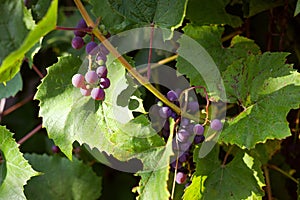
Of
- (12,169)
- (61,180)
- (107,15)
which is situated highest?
(107,15)

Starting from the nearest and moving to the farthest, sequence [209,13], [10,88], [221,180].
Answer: [221,180]
[209,13]
[10,88]

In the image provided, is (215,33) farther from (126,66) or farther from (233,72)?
(126,66)

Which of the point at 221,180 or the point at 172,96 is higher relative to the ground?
the point at 172,96

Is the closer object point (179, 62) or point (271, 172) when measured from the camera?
point (179, 62)

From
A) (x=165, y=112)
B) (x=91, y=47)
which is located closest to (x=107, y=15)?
(x=91, y=47)

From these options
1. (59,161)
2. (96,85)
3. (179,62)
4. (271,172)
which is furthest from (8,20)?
(271,172)

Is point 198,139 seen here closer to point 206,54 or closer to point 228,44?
point 206,54

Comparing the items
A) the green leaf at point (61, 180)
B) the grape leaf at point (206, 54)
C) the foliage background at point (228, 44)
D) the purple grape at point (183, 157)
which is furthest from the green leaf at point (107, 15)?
the green leaf at point (61, 180)
